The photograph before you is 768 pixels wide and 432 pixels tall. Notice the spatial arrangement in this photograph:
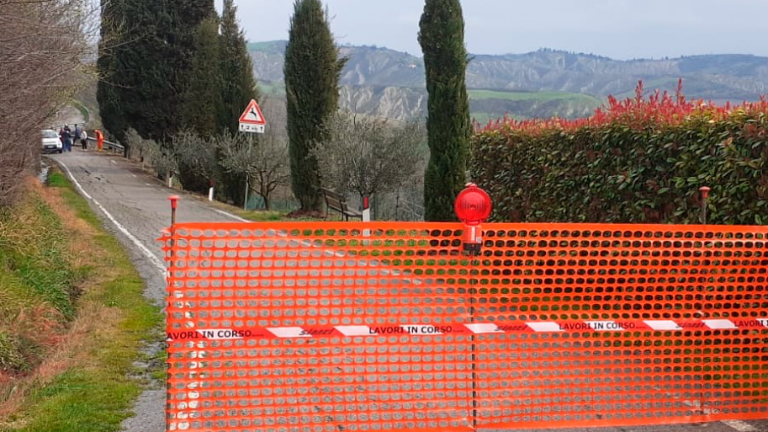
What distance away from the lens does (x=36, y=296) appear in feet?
31.6

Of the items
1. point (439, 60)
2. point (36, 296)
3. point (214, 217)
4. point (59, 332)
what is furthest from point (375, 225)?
point (214, 217)

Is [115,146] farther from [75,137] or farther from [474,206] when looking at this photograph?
[474,206]

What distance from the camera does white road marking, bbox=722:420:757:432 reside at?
4.95 m

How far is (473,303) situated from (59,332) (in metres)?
6.24

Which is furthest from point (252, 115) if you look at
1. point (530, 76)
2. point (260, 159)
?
point (530, 76)

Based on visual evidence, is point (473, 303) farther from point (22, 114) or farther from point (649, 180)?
point (22, 114)

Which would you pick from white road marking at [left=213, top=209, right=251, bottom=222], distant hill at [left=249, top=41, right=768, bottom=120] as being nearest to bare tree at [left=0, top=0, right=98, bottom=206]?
white road marking at [left=213, top=209, right=251, bottom=222]

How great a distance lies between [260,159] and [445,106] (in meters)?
11.6

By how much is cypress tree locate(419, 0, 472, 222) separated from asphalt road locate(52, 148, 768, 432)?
5.77m

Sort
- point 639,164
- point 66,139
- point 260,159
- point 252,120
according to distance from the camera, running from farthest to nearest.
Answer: point 66,139, point 260,159, point 252,120, point 639,164

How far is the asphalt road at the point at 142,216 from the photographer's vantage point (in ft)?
16.5

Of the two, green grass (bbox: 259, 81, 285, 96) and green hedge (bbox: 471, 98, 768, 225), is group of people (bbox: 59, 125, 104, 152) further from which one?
green hedge (bbox: 471, 98, 768, 225)

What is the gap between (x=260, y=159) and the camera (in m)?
25.4

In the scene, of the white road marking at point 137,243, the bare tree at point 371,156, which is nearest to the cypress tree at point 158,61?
the white road marking at point 137,243
